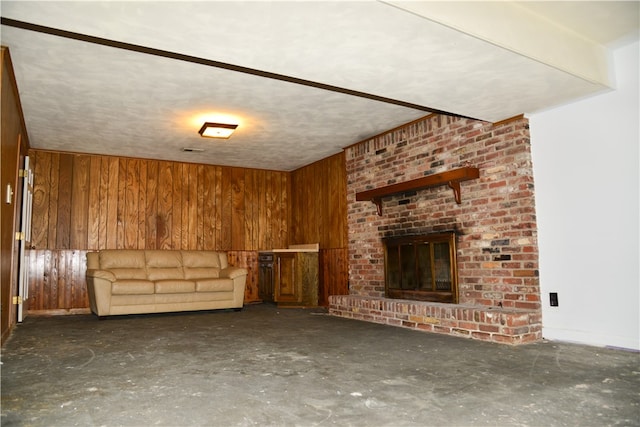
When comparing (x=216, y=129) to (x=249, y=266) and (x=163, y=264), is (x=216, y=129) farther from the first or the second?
(x=249, y=266)

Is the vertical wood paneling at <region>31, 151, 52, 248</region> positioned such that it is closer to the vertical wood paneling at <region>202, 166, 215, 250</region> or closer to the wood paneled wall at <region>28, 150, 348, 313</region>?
the wood paneled wall at <region>28, 150, 348, 313</region>

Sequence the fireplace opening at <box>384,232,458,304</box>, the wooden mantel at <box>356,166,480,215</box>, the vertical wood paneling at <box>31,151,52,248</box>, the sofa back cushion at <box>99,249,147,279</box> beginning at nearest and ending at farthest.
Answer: the wooden mantel at <box>356,166,480,215</box> < the fireplace opening at <box>384,232,458,304</box> < the sofa back cushion at <box>99,249,147,279</box> < the vertical wood paneling at <box>31,151,52,248</box>

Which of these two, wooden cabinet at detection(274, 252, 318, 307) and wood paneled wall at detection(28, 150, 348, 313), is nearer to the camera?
wood paneled wall at detection(28, 150, 348, 313)

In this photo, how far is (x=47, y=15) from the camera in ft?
8.31

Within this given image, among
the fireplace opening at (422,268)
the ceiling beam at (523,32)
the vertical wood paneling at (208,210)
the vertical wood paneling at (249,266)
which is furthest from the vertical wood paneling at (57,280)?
the ceiling beam at (523,32)

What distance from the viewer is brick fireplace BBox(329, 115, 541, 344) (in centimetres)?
406

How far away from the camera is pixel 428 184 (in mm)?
4930

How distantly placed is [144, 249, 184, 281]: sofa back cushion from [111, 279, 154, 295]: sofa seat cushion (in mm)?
355

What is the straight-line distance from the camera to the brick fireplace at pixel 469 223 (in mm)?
4062

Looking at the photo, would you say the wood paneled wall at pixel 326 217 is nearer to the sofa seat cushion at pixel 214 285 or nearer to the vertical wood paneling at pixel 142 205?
the sofa seat cushion at pixel 214 285

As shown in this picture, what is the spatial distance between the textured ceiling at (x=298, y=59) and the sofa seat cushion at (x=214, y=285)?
2037 millimetres

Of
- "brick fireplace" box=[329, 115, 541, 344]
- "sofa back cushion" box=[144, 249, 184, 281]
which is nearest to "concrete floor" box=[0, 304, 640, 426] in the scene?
"brick fireplace" box=[329, 115, 541, 344]

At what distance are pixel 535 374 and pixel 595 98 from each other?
2400 mm

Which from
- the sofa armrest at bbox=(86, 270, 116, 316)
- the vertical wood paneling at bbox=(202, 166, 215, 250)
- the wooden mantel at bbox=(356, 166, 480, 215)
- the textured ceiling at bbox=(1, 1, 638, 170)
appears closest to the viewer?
the textured ceiling at bbox=(1, 1, 638, 170)
